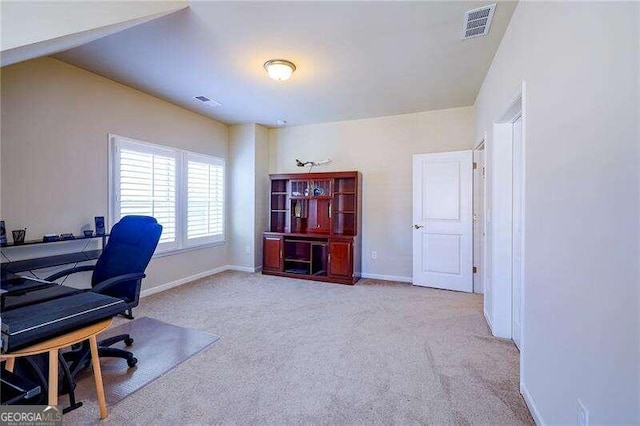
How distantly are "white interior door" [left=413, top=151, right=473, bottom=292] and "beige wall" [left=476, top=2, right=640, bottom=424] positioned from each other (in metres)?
2.34

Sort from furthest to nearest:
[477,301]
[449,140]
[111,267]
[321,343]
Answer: [449,140], [477,301], [321,343], [111,267]

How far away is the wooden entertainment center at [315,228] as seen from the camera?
455 cm

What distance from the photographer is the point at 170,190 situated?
417cm

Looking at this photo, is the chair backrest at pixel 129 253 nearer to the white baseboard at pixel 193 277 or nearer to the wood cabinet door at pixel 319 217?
the white baseboard at pixel 193 277

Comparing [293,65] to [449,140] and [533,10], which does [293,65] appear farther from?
[449,140]

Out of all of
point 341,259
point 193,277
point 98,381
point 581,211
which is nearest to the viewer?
point 581,211

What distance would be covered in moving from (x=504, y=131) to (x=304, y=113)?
115 inches

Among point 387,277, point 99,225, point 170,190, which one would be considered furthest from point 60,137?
point 387,277

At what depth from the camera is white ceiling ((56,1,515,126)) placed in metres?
2.22

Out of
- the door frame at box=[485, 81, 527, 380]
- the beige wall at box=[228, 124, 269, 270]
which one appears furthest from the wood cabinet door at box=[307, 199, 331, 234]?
the door frame at box=[485, 81, 527, 380]

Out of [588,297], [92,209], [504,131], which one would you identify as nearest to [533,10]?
[504,131]

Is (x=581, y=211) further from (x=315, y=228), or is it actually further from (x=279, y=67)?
(x=315, y=228)

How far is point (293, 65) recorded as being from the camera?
2.99 metres

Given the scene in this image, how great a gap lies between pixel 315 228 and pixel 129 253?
3.19 meters
